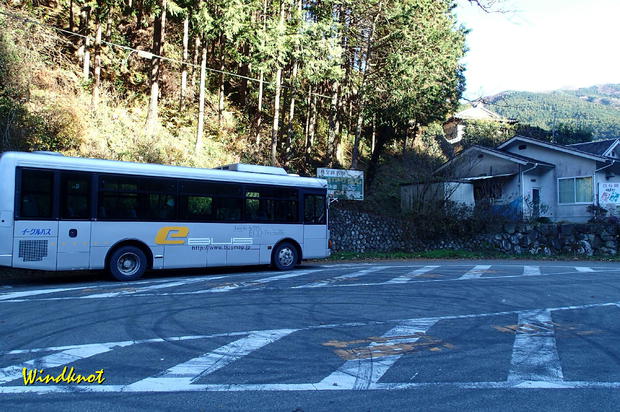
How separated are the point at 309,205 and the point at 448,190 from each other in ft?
41.7

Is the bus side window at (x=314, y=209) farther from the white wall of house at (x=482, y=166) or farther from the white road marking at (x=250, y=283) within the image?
the white wall of house at (x=482, y=166)

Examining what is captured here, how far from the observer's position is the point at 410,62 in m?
24.4

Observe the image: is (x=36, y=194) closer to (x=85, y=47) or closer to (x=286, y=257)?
(x=286, y=257)

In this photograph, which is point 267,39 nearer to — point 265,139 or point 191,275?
point 265,139

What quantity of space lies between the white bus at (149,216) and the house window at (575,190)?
20.1 m

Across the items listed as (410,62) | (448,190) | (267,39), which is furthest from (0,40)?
(448,190)

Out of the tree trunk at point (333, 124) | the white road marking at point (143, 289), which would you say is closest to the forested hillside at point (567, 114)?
the tree trunk at point (333, 124)

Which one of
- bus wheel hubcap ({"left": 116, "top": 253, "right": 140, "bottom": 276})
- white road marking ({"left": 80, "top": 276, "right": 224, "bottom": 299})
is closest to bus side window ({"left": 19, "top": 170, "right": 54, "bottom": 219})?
bus wheel hubcap ({"left": 116, "top": 253, "right": 140, "bottom": 276})

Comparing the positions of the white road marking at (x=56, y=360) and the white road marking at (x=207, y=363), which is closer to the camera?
the white road marking at (x=207, y=363)

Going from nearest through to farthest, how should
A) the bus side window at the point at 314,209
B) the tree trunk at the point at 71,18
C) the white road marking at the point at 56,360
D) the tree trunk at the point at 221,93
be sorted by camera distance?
the white road marking at the point at 56,360, the bus side window at the point at 314,209, the tree trunk at the point at 71,18, the tree trunk at the point at 221,93

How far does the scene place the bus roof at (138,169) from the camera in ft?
36.9

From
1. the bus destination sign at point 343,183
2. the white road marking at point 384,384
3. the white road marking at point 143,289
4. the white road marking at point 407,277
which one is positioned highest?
the bus destination sign at point 343,183

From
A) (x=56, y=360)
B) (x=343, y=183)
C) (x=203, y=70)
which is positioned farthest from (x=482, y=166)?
(x=56, y=360)

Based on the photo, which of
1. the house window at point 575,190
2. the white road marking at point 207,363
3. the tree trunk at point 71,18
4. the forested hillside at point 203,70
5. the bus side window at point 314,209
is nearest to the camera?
the white road marking at point 207,363
